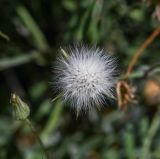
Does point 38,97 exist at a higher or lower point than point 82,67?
Answer: higher

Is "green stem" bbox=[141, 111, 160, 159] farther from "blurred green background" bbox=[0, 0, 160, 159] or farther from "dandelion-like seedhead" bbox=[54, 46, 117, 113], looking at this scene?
"dandelion-like seedhead" bbox=[54, 46, 117, 113]

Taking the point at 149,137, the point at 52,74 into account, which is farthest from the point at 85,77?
the point at 52,74

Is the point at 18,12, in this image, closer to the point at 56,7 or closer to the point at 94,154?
the point at 56,7

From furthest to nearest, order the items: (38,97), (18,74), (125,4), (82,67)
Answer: (18,74), (38,97), (125,4), (82,67)

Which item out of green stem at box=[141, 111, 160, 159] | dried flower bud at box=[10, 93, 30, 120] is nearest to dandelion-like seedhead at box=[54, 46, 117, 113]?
dried flower bud at box=[10, 93, 30, 120]

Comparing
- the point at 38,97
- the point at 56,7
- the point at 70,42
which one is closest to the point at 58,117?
the point at 38,97

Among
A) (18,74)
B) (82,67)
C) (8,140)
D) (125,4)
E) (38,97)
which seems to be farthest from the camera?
(18,74)

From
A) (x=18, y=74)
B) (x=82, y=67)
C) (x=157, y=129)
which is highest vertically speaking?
(x=18, y=74)
